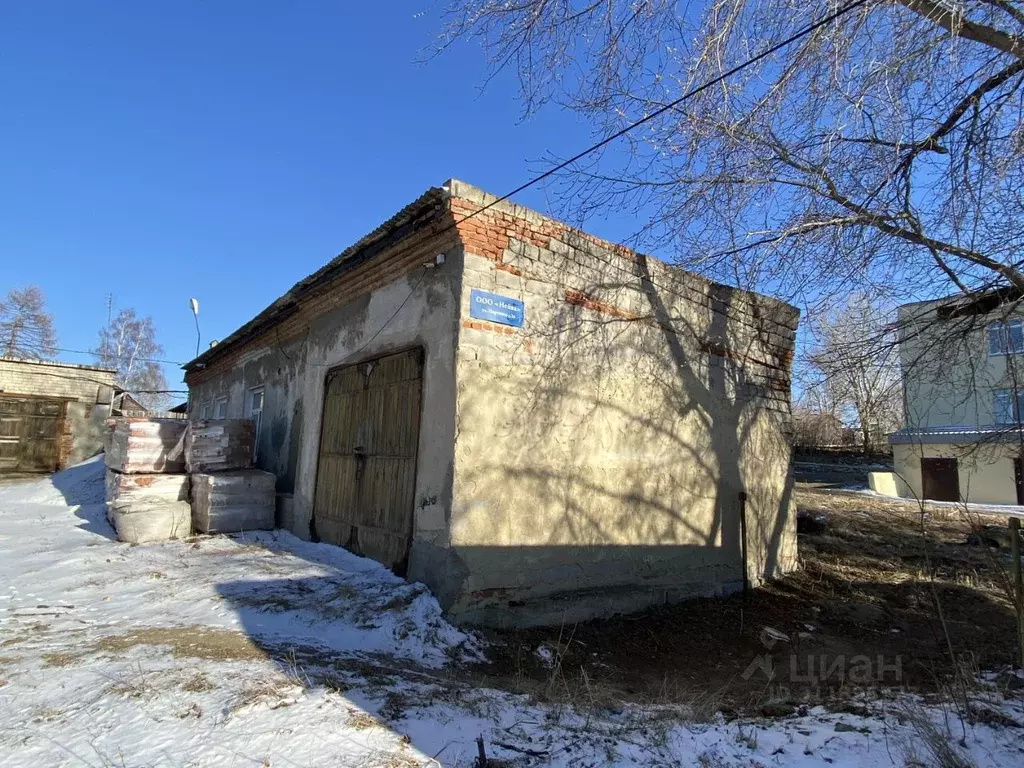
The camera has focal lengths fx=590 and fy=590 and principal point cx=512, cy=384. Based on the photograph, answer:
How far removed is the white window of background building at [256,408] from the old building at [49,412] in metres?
10.1

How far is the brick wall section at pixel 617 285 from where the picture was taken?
18.3 feet

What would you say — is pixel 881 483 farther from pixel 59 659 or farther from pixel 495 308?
pixel 59 659

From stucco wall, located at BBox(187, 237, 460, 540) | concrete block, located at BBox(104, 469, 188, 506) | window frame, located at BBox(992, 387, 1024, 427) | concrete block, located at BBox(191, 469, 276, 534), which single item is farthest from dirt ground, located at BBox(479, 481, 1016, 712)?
concrete block, located at BBox(104, 469, 188, 506)

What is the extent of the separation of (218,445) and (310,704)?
6559 mm

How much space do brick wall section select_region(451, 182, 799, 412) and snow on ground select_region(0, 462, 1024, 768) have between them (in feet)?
9.25

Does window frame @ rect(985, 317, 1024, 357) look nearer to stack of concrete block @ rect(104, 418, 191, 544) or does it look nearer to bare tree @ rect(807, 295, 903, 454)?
bare tree @ rect(807, 295, 903, 454)

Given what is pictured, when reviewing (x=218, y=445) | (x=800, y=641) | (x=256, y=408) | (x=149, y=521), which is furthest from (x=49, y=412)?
(x=800, y=641)

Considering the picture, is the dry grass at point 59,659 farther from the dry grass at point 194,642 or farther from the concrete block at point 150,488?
the concrete block at point 150,488

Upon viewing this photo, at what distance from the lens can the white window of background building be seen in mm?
10337

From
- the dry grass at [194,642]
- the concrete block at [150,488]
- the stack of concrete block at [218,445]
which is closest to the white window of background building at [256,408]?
the stack of concrete block at [218,445]

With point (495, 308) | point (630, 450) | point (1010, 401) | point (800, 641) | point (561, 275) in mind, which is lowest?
point (800, 641)

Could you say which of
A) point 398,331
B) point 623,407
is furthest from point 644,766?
point 398,331

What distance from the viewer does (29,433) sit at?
16953 mm

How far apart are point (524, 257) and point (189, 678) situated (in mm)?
4293
